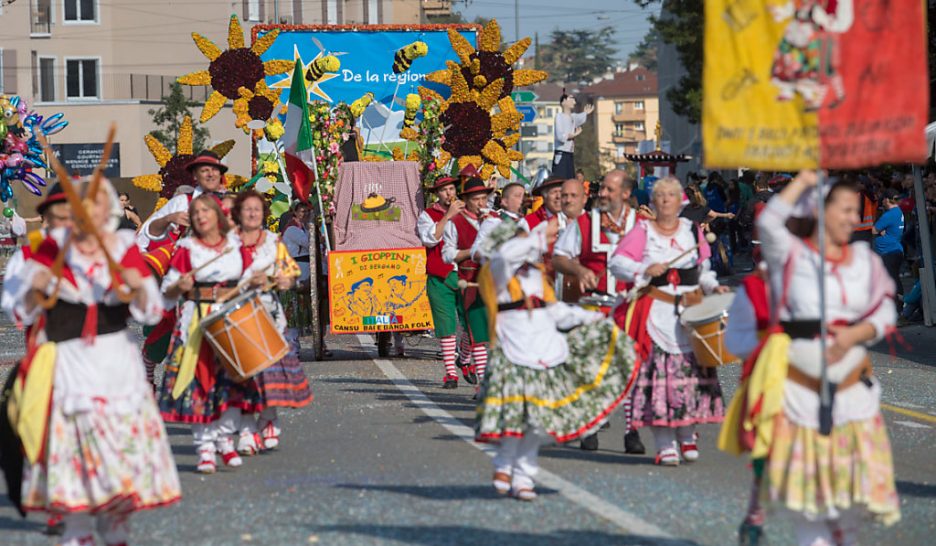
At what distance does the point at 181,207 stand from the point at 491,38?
27.8 feet

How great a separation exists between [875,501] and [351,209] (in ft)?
43.5

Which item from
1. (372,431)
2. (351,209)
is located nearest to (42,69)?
(351,209)

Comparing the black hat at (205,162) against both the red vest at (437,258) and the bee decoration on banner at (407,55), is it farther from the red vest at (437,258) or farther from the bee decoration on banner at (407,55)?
the bee decoration on banner at (407,55)

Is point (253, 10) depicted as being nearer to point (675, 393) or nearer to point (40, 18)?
point (40, 18)

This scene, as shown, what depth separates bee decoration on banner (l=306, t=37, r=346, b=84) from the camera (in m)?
22.5

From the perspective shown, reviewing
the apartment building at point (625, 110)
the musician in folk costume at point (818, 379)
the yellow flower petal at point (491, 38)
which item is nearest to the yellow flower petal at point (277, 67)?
the yellow flower petal at point (491, 38)

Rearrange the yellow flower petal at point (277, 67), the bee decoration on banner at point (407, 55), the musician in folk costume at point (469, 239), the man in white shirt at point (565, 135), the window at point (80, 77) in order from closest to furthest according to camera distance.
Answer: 1. the musician in folk costume at point (469, 239)
2. the man in white shirt at point (565, 135)
3. the yellow flower petal at point (277, 67)
4. the bee decoration on banner at point (407, 55)
5. the window at point (80, 77)

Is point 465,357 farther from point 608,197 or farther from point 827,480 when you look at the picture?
point 827,480

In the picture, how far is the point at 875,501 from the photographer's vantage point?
6914mm

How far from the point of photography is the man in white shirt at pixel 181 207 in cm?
1334

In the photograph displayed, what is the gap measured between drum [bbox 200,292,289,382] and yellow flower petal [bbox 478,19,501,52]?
1086 centimetres

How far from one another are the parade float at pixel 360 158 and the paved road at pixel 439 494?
4806 millimetres

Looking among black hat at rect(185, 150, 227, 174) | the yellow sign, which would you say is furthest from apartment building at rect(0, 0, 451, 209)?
black hat at rect(185, 150, 227, 174)

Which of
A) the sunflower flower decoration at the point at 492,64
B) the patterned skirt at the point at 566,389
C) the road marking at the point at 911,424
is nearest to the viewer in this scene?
the patterned skirt at the point at 566,389
